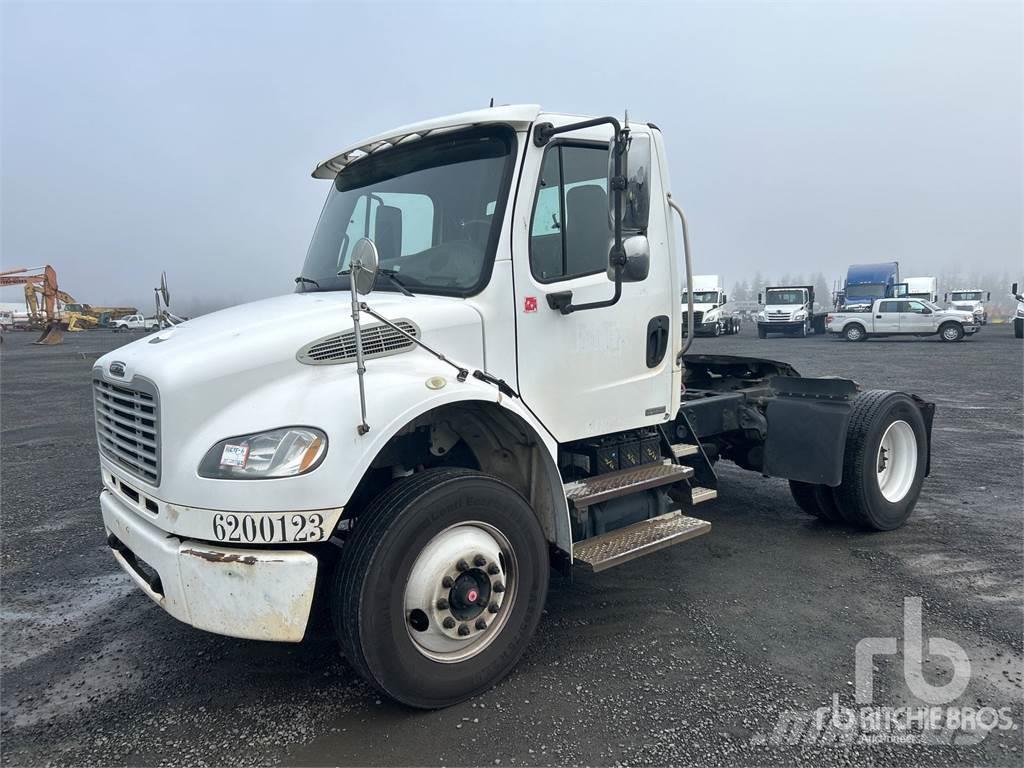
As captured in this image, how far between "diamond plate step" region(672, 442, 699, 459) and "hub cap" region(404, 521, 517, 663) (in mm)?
1775

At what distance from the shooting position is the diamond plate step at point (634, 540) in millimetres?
3637

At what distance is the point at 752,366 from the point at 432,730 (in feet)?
15.3

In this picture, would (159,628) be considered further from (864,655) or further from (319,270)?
(864,655)

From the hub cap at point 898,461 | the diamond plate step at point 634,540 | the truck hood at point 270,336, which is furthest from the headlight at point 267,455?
the hub cap at point 898,461

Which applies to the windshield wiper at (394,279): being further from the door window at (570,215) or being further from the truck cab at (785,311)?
the truck cab at (785,311)

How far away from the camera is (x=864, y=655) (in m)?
3.54

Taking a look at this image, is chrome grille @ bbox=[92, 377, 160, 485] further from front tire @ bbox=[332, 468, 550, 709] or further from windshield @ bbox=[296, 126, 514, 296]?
windshield @ bbox=[296, 126, 514, 296]

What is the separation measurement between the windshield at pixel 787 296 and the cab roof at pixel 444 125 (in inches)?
1401

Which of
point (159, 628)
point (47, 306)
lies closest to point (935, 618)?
point (159, 628)

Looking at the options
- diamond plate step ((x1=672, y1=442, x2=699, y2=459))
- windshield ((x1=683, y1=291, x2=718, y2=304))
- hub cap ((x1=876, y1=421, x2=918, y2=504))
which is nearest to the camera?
diamond plate step ((x1=672, y1=442, x2=699, y2=459))

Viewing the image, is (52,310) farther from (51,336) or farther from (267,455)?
(267,455)

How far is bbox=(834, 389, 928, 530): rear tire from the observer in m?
5.23

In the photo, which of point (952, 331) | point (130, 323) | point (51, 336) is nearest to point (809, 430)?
point (952, 331)

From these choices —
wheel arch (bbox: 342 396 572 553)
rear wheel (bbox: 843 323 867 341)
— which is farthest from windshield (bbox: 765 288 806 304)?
wheel arch (bbox: 342 396 572 553)
